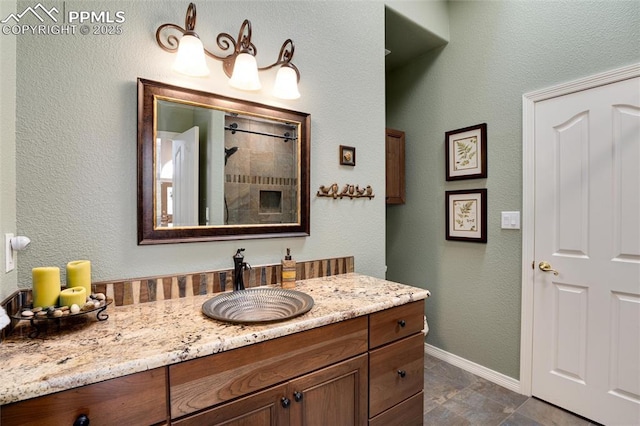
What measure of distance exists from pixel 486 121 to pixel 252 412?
2.36 meters

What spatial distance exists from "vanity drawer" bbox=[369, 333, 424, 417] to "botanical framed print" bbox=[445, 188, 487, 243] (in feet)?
3.91

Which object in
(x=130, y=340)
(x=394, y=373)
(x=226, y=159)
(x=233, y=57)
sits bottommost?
(x=394, y=373)

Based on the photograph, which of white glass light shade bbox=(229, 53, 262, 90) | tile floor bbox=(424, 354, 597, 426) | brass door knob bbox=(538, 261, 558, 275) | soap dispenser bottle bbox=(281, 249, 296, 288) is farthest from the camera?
brass door knob bbox=(538, 261, 558, 275)

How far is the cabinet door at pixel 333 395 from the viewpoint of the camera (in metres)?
1.09

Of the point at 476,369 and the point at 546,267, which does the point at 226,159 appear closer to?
the point at 546,267

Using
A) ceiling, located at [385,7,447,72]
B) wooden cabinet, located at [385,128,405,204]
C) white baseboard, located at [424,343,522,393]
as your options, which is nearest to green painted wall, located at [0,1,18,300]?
ceiling, located at [385,7,447,72]

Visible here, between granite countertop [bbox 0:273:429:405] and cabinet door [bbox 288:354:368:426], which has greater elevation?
granite countertop [bbox 0:273:429:405]

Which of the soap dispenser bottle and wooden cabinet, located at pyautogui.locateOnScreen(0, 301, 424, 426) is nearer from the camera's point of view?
wooden cabinet, located at pyautogui.locateOnScreen(0, 301, 424, 426)

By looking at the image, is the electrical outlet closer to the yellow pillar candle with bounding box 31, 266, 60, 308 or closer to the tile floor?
the yellow pillar candle with bounding box 31, 266, 60, 308

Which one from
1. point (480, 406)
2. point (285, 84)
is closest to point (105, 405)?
point (285, 84)

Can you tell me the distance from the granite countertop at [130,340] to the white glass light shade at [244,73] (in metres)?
1.01

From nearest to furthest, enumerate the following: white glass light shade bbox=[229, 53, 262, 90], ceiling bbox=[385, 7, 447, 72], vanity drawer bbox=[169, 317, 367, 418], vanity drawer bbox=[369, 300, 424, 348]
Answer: vanity drawer bbox=[169, 317, 367, 418] → vanity drawer bbox=[369, 300, 424, 348] → white glass light shade bbox=[229, 53, 262, 90] → ceiling bbox=[385, 7, 447, 72]

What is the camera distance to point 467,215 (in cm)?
238

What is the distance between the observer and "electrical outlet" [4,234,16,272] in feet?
3.26
